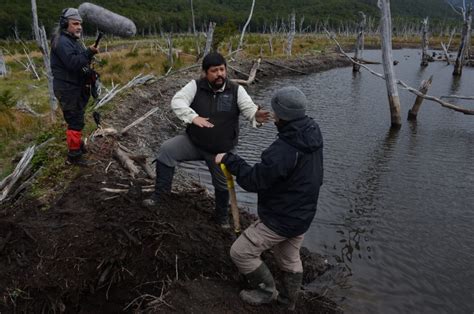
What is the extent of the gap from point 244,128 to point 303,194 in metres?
11.3

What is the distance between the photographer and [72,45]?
245 inches

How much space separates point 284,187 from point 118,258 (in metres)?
2.44

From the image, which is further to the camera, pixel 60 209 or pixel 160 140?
pixel 160 140

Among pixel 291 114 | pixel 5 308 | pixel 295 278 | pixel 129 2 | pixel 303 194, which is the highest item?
pixel 129 2

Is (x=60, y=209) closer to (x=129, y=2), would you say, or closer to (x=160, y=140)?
(x=160, y=140)

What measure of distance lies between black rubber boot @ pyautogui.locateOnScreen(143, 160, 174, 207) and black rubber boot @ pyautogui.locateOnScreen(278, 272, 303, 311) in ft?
6.76

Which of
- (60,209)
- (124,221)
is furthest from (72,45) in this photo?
(124,221)

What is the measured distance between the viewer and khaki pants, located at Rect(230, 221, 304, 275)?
163 inches

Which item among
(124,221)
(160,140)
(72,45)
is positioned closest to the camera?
(124,221)

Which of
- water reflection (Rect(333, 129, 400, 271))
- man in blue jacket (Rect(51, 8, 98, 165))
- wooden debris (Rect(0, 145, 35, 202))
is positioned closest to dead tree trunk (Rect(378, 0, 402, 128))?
water reflection (Rect(333, 129, 400, 271))

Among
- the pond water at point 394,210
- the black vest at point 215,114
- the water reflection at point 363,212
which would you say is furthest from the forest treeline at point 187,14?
the water reflection at point 363,212

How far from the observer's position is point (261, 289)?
449 cm

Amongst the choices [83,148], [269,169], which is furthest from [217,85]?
[83,148]

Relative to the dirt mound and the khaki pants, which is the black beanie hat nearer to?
the khaki pants
